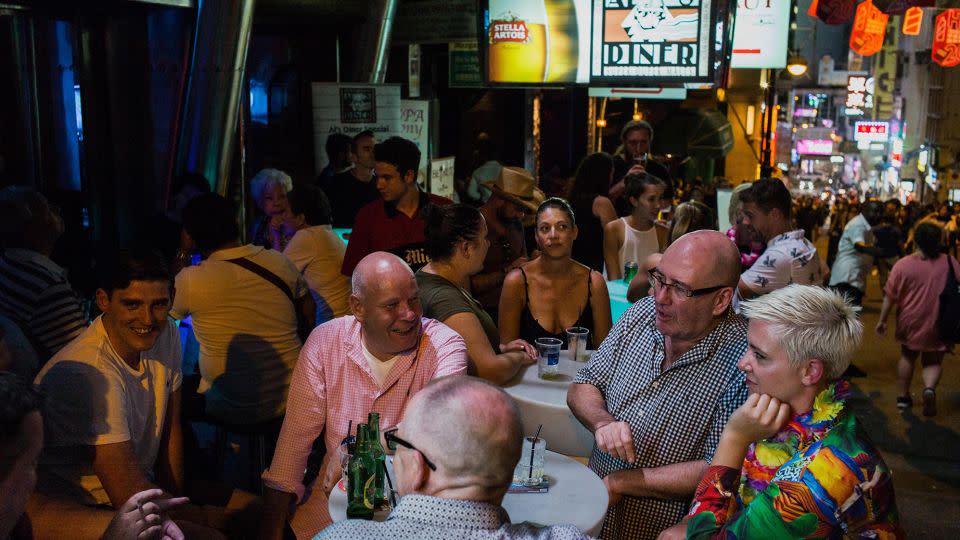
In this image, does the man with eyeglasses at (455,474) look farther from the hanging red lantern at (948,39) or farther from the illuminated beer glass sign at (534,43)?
the hanging red lantern at (948,39)

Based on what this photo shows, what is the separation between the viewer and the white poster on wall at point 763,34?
38.8ft

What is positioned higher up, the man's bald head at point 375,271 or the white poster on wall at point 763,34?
the white poster on wall at point 763,34

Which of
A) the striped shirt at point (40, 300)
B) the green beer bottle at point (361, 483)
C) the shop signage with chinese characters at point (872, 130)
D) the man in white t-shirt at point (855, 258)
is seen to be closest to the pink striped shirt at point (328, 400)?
the green beer bottle at point (361, 483)

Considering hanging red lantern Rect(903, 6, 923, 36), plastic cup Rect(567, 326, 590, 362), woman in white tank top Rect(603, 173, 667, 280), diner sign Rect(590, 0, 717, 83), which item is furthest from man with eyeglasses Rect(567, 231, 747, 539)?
hanging red lantern Rect(903, 6, 923, 36)

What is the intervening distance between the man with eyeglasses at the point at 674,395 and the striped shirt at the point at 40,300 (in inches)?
105

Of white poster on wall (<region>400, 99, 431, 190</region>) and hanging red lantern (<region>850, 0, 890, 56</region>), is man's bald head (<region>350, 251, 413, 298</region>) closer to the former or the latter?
white poster on wall (<region>400, 99, 431, 190</region>)

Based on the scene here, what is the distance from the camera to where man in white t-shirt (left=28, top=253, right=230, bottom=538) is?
120 inches

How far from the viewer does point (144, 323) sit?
329cm

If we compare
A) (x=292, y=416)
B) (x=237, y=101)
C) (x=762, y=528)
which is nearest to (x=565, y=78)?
(x=237, y=101)

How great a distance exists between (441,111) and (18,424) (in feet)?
39.8

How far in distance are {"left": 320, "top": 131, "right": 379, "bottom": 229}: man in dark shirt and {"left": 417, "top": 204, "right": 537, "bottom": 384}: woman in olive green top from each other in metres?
3.39

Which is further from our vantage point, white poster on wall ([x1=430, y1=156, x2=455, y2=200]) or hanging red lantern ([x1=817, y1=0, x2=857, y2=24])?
hanging red lantern ([x1=817, y1=0, x2=857, y2=24])

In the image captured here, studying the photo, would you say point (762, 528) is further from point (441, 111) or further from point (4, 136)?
point (441, 111)

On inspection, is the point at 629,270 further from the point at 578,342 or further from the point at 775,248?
the point at 578,342
